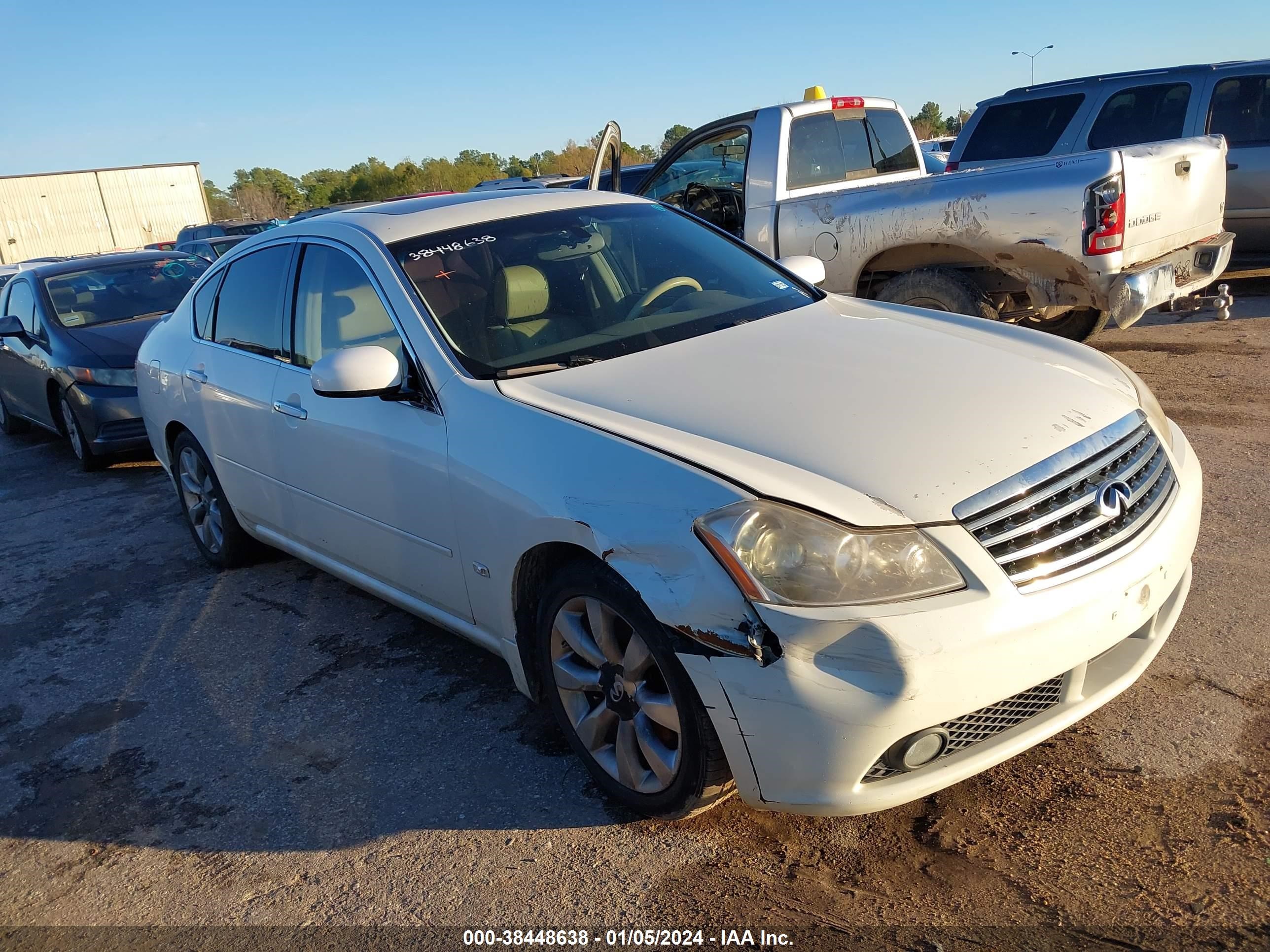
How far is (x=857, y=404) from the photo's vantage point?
9.43 feet

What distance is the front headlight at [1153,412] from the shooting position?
10.2 ft

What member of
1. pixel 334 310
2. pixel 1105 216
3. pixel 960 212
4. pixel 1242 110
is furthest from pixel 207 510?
pixel 1242 110

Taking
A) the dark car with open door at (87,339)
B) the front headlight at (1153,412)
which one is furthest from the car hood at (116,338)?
the front headlight at (1153,412)

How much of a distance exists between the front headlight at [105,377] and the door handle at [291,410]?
4358mm

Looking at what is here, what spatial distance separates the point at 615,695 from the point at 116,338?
6.91 m

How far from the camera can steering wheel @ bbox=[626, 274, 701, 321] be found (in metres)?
3.76

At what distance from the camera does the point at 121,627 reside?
189 inches

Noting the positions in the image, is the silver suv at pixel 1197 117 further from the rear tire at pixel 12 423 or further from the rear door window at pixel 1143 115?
the rear tire at pixel 12 423

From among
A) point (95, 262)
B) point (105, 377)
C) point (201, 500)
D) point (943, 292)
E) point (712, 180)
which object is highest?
point (712, 180)

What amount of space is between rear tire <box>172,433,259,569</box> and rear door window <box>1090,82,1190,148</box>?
25.1 feet

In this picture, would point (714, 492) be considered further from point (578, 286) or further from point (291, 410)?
point (291, 410)

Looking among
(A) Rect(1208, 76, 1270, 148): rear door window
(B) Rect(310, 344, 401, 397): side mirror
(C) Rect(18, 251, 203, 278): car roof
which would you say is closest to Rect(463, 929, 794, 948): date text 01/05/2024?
(B) Rect(310, 344, 401, 397): side mirror

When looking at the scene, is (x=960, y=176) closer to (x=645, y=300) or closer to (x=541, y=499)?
(x=645, y=300)

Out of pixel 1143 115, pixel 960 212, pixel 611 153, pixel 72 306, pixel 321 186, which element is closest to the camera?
pixel 960 212
